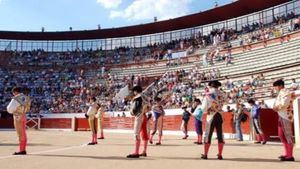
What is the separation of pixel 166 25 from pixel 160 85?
33.8 feet

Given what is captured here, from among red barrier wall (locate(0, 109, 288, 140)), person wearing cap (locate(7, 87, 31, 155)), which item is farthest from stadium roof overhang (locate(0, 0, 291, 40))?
person wearing cap (locate(7, 87, 31, 155))

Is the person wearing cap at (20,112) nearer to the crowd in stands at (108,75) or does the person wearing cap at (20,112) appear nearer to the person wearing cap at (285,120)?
the person wearing cap at (285,120)

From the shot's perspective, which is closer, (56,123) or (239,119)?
(239,119)

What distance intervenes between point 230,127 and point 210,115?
1003cm

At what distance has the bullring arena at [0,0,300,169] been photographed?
9.37 metres

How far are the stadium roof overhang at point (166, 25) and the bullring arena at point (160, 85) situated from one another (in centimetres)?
10

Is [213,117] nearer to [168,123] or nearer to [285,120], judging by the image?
[285,120]

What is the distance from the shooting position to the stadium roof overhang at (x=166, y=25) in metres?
34.2

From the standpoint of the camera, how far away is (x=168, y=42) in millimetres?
41062

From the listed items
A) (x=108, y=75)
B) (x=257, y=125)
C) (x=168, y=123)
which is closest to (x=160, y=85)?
(x=168, y=123)

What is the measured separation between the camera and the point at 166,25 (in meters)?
40.6

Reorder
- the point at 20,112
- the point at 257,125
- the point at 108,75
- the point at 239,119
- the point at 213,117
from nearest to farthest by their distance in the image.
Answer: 1. the point at 213,117
2. the point at 20,112
3. the point at 257,125
4. the point at 239,119
5. the point at 108,75

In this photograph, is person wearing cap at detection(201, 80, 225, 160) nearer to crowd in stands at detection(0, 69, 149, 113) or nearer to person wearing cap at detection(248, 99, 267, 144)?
person wearing cap at detection(248, 99, 267, 144)

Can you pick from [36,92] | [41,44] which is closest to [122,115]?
[36,92]
